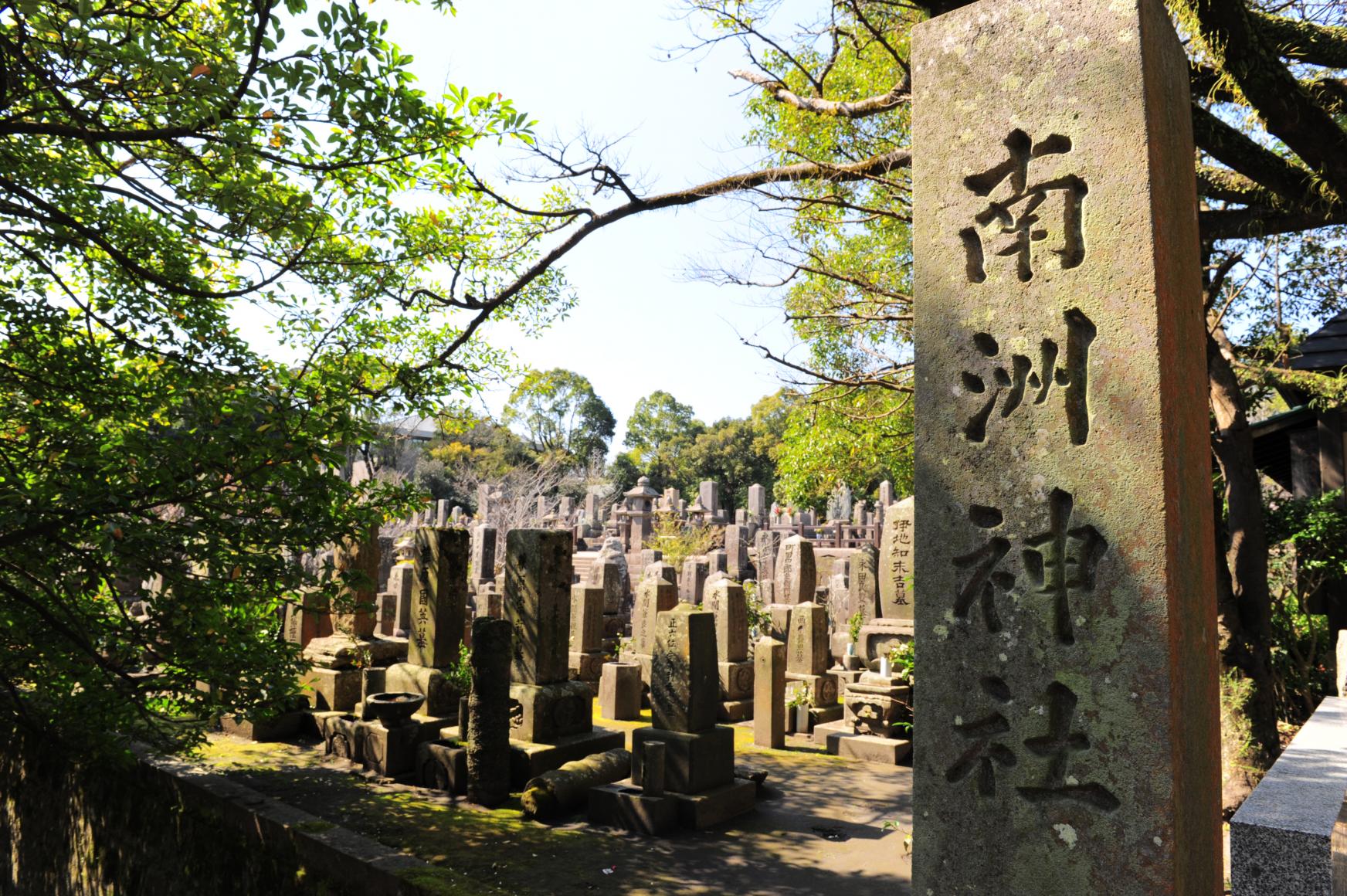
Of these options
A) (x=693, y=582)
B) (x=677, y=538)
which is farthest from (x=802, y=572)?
(x=677, y=538)

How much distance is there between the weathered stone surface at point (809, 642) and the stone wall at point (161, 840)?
19.4ft

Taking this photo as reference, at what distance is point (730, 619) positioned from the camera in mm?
10508

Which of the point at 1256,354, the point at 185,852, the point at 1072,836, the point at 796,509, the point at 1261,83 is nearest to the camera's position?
the point at 1072,836

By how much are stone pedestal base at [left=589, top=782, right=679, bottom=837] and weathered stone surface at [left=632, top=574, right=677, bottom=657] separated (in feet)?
14.1

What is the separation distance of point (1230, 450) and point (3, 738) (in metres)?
11.0

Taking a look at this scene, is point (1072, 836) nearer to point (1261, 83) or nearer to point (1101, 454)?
point (1101, 454)

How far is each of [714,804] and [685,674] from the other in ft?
3.35

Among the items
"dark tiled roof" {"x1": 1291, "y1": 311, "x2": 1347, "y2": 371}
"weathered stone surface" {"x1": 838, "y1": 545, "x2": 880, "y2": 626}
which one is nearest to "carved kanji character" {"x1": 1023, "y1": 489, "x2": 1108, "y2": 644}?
"weathered stone surface" {"x1": 838, "y1": 545, "x2": 880, "y2": 626}

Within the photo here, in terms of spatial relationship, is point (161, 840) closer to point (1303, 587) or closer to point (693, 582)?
point (693, 582)

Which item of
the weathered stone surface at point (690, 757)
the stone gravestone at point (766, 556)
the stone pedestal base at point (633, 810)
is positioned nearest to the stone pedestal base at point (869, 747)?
the weathered stone surface at point (690, 757)

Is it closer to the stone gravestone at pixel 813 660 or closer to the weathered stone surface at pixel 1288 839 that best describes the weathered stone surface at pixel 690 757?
the stone gravestone at pixel 813 660

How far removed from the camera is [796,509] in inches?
1298

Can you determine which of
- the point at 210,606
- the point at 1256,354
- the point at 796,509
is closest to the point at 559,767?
the point at 210,606

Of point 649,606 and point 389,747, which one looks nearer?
point 389,747
